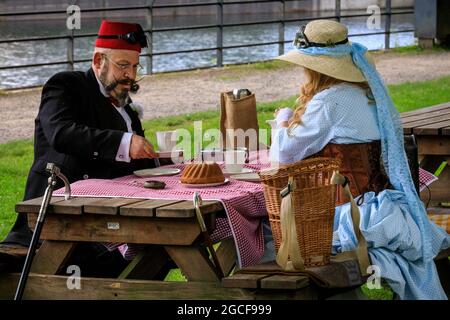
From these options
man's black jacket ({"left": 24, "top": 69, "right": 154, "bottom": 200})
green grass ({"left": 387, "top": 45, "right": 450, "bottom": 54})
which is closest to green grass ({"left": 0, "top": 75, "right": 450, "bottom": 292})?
man's black jacket ({"left": 24, "top": 69, "right": 154, "bottom": 200})

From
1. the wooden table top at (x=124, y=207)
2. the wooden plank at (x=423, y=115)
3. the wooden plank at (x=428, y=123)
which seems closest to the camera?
the wooden table top at (x=124, y=207)

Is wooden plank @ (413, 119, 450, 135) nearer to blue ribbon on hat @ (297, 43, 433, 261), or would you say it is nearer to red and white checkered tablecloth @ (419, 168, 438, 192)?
red and white checkered tablecloth @ (419, 168, 438, 192)

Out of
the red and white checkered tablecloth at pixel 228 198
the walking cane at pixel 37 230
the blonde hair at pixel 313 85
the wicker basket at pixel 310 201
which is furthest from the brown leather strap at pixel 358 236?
the walking cane at pixel 37 230

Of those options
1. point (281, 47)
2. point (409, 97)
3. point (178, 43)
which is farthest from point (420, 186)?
point (178, 43)

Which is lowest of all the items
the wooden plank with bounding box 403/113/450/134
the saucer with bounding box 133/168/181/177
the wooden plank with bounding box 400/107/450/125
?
the saucer with bounding box 133/168/181/177

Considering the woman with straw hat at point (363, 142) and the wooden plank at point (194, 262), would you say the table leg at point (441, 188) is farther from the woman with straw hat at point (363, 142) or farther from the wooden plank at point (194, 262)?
the wooden plank at point (194, 262)

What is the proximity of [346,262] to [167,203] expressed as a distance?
0.73 m

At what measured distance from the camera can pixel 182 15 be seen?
43.7 meters

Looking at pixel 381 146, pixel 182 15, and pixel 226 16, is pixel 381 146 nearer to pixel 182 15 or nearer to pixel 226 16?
pixel 182 15

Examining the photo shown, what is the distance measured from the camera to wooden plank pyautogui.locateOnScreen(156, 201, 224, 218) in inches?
172

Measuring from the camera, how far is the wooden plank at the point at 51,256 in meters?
4.73

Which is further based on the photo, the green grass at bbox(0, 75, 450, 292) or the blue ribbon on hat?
the green grass at bbox(0, 75, 450, 292)

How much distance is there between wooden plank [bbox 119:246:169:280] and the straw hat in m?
0.99

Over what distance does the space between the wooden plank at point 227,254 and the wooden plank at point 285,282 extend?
2.77 feet
